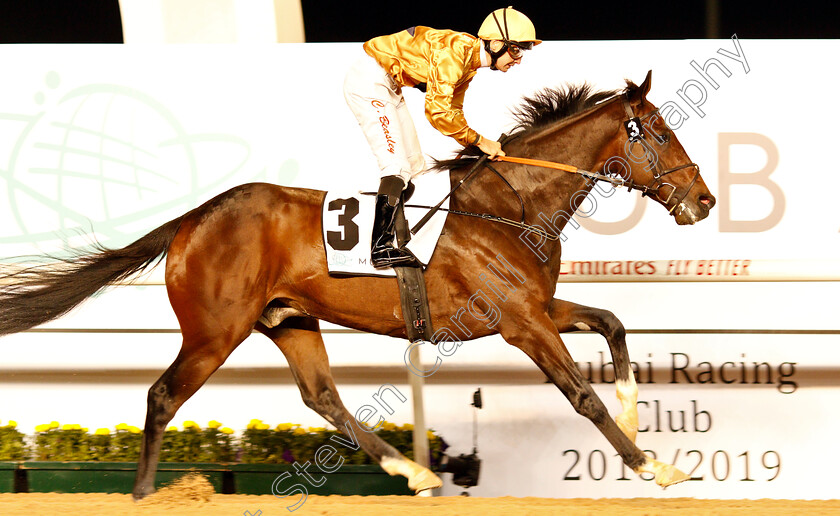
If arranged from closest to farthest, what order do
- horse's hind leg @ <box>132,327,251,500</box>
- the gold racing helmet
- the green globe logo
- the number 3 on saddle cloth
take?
the gold racing helmet, the number 3 on saddle cloth, horse's hind leg @ <box>132,327,251,500</box>, the green globe logo

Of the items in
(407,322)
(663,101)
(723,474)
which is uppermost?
(663,101)

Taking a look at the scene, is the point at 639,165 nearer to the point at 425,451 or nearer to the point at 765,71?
the point at 765,71

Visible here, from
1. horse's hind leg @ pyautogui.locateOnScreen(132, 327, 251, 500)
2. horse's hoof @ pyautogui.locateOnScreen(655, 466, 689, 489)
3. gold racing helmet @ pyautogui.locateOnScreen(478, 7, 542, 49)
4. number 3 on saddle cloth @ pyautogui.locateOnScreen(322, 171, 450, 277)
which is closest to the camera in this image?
horse's hoof @ pyautogui.locateOnScreen(655, 466, 689, 489)

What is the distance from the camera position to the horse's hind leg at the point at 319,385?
138 inches

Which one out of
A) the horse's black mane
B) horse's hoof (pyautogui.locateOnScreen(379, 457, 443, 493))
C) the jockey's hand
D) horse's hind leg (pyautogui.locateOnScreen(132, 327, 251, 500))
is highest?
the horse's black mane

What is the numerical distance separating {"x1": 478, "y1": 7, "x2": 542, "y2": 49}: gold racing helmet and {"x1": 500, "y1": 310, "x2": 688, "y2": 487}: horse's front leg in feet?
3.38

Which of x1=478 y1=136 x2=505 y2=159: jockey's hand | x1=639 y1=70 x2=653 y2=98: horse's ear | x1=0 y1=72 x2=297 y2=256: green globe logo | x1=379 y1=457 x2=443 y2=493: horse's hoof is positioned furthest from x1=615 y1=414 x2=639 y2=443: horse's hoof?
x1=0 y1=72 x2=297 y2=256: green globe logo

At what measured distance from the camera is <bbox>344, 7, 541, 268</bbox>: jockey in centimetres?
309

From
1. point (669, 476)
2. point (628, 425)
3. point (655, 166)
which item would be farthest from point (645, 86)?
point (669, 476)

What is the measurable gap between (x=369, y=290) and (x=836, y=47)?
246 cm

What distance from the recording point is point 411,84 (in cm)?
337

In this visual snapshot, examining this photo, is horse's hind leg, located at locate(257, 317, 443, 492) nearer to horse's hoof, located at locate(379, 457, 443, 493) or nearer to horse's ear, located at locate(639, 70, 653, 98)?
horse's hoof, located at locate(379, 457, 443, 493)

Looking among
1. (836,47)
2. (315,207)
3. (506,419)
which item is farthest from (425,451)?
(836,47)

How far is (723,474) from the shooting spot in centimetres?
398
